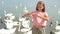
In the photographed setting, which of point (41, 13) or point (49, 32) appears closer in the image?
point (41, 13)

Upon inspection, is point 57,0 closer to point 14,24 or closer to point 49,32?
point 49,32

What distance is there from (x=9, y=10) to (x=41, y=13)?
1.35ft

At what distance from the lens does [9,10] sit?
196 cm

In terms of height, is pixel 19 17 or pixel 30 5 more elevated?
pixel 30 5

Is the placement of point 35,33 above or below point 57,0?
below

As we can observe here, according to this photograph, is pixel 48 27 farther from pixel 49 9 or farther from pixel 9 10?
pixel 9 10

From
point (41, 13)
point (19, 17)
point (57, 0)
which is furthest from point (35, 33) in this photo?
point (57, 0)

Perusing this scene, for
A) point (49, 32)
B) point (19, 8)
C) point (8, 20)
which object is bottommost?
point (49, 32)

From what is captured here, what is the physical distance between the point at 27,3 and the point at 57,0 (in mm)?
346

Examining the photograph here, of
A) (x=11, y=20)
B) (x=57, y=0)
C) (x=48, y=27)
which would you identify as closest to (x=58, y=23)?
(x=48, y=27)

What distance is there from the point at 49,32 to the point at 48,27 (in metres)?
0.06

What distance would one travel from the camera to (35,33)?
67.8 inches

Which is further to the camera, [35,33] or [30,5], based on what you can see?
[30,5]

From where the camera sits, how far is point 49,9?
196cm
